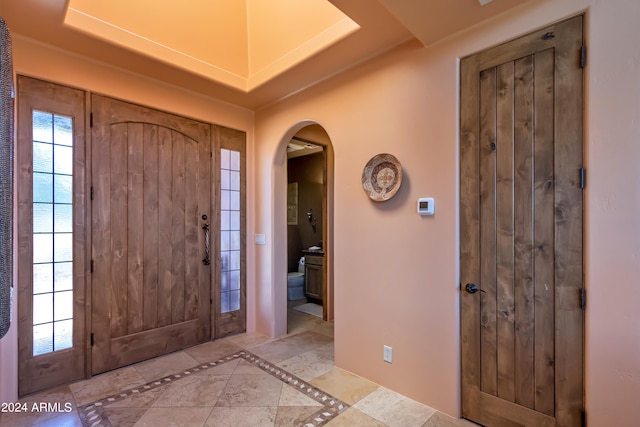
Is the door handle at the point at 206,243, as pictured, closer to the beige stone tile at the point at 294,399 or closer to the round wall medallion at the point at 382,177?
the beige stone tile at the point at 294,399

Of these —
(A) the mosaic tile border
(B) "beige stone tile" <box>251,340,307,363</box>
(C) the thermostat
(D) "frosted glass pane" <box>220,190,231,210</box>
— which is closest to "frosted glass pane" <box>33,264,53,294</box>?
(A) the mosaic tile border

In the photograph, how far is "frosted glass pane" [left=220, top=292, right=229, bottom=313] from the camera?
3.52m

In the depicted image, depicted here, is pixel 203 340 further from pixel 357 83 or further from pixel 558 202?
pixel 558 202

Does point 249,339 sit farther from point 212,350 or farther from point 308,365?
point 308,365

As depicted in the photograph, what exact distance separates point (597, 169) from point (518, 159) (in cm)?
36

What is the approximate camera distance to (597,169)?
1570mm

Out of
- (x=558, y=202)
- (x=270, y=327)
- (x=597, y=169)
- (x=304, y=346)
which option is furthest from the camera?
(x=270, y=327)

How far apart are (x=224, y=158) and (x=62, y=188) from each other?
148cm

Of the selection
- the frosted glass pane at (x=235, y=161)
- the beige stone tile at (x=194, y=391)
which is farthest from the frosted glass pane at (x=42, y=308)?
the frosted glass pane at (x=235, y=161)

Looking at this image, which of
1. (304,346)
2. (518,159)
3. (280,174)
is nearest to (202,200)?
(280,174)

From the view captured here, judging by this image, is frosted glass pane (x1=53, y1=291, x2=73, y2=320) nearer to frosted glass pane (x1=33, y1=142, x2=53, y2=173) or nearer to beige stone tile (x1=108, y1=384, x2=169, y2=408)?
beige stone tile (x1=108, y1=384, x2=169, y2=408)

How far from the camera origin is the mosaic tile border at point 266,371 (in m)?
2.05

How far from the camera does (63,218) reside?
250cm

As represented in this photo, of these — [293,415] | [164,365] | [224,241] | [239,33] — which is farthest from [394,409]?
[239,33]
